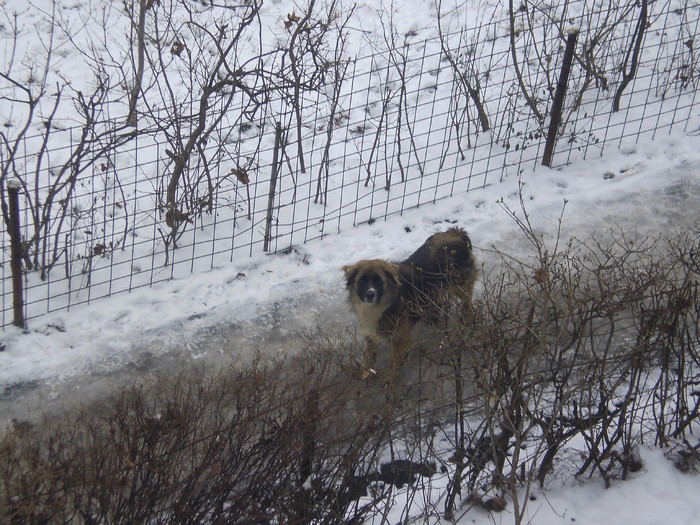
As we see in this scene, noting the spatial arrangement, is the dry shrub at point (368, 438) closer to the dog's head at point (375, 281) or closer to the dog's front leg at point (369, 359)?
the dog's front leg at point (369, 359)

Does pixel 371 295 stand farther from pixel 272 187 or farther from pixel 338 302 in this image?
pixel 272 187

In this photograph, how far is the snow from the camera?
496 cm

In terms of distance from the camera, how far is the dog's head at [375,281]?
6020 mm

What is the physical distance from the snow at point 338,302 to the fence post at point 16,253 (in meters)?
0.16

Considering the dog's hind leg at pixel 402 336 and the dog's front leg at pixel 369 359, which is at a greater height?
the dog's hind leg at pixel 402 336

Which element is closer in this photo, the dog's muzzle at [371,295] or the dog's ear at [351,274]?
the dog's muzzle at [371,295]

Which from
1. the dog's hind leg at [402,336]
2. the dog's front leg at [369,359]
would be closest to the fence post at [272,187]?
the dog's front leg at [369,359]

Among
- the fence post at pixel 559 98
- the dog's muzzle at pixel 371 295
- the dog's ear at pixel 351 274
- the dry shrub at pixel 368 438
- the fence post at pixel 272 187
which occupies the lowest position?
the dry shrub at pixel 368 438

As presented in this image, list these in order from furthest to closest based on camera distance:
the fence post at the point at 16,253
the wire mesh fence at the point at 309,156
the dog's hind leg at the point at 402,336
Answer: the wire mesh fence at the point at 309,156 < the fence post at the point at 16,253 < the dog's hind leg at the point at 402,336

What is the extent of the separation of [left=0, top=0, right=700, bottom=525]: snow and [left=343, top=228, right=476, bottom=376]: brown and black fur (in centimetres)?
53

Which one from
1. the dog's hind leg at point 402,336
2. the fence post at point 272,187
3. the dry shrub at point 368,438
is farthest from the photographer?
the fence post at point 272,187

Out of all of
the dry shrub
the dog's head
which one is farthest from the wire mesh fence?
the dry shrub

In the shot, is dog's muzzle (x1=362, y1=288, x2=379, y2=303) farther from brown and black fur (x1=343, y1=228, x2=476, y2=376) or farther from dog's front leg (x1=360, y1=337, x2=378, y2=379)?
dog's front leg (x1=360, y1=337, x2=378, y2=379)

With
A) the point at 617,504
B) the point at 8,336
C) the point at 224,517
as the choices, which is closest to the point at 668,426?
the point at 617,504
